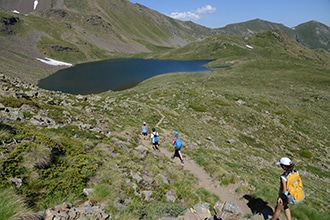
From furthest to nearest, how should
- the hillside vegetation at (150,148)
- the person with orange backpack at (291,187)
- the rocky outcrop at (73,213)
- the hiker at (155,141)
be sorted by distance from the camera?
the hiker at (155,141) < the hillside vegetation at (150,148) < the person with orange backpack at (291,187) < the rocky outcrop at (73,213)

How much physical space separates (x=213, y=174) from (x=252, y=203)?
5.17 metres

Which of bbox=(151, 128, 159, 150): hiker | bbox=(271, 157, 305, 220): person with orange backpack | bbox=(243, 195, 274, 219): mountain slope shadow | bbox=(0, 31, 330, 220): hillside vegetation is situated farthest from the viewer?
bbox=(151, 128, 159, 150): hiker

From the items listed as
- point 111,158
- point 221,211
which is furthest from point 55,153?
point 221,211

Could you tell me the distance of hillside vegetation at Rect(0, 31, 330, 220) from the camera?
10359mm

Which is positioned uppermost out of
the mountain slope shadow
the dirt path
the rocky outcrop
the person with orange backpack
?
the person with orange backpack

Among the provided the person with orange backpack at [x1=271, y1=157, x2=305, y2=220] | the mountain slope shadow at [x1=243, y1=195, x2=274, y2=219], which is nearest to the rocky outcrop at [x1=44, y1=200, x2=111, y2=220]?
the person with orange backpack at [x1=271, y1=157, x2=305, y2=220]

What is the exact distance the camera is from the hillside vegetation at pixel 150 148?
10.4m

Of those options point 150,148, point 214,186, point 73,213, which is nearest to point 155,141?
point 150,148

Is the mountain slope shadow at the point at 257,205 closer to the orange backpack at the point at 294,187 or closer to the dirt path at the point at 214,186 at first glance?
the dirt path at the point at 214,186

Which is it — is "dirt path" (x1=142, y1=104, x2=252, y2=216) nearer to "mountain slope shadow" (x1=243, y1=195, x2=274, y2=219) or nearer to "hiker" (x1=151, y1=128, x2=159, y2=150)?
"mountain slope shadow" (x1=243, y1=195, x2=274, y2=219)

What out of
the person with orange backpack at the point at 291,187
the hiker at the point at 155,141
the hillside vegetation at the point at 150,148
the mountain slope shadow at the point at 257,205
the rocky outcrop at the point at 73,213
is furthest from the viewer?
the hiker at the point at 155,141

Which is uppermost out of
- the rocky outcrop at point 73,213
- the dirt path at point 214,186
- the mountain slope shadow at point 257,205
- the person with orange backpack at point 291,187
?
the person with orange backpack at point 291,187

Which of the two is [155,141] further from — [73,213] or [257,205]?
[73,213]

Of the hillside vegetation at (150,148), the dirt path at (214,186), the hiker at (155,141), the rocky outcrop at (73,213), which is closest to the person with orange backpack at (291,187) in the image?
the hillside vegetation at (150,148)
